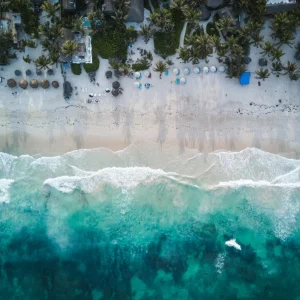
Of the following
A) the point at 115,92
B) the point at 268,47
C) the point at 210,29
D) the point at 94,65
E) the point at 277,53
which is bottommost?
the point at 115,92

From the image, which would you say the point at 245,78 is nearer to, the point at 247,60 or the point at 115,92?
the point at 247,60

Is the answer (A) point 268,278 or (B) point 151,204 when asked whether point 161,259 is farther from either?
(A) point 268,278

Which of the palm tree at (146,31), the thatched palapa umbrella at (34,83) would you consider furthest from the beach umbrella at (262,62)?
the thatched palapa umbrella at (34,83)

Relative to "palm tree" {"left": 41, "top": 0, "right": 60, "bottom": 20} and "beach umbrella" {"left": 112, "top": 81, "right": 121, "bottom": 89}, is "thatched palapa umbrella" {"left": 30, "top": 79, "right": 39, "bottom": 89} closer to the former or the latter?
"palm tree" {"left": 41, "top": 0, "right": 60, "bottom": 20}

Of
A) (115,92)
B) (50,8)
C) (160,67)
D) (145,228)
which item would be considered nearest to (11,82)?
(50,8)

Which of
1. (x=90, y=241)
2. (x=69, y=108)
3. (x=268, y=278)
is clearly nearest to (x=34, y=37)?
(x=69, y=108)

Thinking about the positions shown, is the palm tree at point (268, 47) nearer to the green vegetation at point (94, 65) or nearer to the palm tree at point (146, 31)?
the palm tree at point (146, 31)

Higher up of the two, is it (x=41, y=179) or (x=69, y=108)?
(x=69, y=108)
